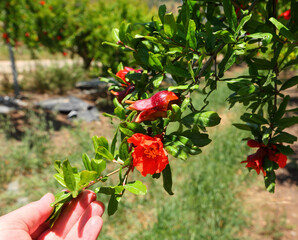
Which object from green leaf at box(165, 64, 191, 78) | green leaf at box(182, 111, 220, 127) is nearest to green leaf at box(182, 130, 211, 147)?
green leaf at box(182, 111, 220, 127)

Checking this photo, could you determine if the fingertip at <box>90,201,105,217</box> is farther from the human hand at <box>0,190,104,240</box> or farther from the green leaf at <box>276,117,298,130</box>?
the green leaf at <box>276,117,298,130</box>

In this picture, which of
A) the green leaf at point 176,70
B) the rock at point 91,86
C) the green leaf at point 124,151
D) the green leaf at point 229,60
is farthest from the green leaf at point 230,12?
the rock at point 91,86

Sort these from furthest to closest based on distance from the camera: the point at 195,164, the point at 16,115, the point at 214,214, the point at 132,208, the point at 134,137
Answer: the point at 16,115
the point at 195,164
the point at 132,208
the point at 214,214
the point at 134,137

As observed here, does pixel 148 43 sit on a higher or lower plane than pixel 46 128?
higher

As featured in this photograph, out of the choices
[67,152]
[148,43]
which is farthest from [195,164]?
[148,43]

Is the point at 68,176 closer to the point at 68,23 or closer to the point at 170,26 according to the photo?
the point at 170,26

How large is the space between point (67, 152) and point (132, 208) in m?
1.23

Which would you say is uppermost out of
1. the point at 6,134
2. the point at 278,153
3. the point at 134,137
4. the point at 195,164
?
the point at 134,137

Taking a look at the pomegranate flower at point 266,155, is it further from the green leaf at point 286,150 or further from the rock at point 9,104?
the rock at point 9,104

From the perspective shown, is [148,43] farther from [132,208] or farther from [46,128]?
[46,128]

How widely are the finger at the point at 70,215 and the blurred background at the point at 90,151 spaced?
455 millimetres

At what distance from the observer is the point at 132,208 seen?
86.2 inches

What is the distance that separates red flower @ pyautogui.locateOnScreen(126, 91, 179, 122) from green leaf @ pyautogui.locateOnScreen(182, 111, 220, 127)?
6 centimetres

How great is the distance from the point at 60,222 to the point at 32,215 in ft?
0.46
